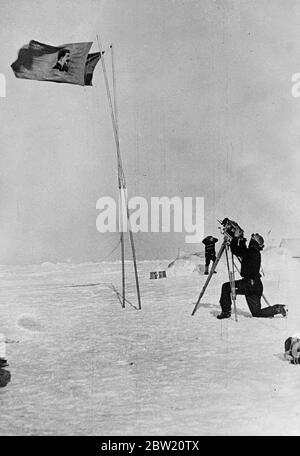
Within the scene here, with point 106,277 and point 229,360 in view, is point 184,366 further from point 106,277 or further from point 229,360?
point 106,277

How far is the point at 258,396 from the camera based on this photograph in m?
6.25

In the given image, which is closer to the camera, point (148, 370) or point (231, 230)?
point (148, 370)

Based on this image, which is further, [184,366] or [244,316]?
[244,316]

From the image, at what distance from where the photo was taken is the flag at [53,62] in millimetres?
11602

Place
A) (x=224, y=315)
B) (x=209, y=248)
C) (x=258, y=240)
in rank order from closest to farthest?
(x=258, y=240) → (x=224, y=315) → (x=209, y=248)

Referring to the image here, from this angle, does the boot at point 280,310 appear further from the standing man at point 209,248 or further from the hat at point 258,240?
the standing man at point 209,248

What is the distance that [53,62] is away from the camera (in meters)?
11.7

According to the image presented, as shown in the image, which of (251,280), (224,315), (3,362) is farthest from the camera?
(224,315)

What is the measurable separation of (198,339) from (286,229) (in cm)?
1485

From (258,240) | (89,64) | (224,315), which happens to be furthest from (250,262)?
(89,64)

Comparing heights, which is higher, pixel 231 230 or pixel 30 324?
pixel 231 230

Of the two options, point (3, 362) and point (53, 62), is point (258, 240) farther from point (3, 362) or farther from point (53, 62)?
point (53, 62)

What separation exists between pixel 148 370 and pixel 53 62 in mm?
7402
